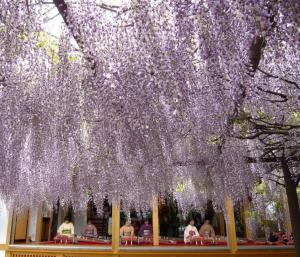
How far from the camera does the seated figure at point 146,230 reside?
8863 millimetres

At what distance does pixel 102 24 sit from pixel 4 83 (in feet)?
3.89

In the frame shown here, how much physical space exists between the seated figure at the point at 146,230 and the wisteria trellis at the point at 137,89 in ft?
8.25

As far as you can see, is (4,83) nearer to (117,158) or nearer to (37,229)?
(117,158)

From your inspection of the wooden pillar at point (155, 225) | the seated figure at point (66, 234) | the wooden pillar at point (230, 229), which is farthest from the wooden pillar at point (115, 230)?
the wooden pillar at point (230, 229)

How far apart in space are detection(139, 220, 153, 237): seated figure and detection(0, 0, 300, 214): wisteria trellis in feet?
8.25

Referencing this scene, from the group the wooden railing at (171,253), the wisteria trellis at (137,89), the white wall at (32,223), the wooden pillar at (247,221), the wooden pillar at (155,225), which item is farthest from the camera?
the white wall at (32,223)

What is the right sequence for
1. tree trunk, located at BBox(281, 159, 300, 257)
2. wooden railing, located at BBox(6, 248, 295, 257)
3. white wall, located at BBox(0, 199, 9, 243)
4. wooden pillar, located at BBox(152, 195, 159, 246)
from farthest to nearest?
1. white wall, located at BBox(0, 199, 9, 243)
2. wooden pillar, located at BBox(152, 195, 159, 246)
3. wooden railing, located at BBox(6, 248, 295, 257)
4. tree trunk, located at BBox(281, 159, 300, 257)

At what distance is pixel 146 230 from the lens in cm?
893

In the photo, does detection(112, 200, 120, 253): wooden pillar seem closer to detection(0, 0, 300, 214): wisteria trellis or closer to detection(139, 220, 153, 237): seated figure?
detection(0, 0, 300, 214): wisteria trellis

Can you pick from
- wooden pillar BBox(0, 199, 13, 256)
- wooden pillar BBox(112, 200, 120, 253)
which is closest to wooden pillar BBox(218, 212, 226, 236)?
wooden pillar BBox(112, 200, 120, 253)

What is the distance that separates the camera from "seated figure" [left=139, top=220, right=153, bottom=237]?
8863 mm

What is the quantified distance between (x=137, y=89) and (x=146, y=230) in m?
6.14

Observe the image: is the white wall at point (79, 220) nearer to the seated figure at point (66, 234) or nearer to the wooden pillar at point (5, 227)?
the seated figure at point (66, 234)

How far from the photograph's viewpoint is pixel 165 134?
4.35m
